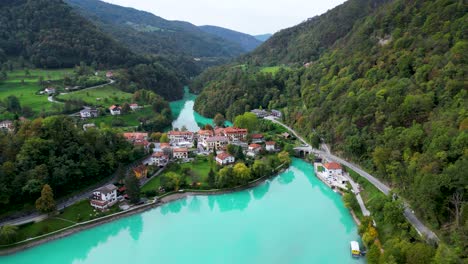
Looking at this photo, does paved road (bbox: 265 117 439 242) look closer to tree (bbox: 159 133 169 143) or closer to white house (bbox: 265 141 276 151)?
white house (bbox: 265 141 276 151)

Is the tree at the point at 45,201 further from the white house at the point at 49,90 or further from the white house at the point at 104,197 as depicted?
the white house at the point at 49,90

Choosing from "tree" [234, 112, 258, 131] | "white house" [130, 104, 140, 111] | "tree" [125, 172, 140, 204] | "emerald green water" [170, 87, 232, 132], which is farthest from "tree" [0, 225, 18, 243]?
"white house" [130, 104, 140, 111]

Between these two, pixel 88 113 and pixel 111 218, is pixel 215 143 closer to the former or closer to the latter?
pixel 111 218

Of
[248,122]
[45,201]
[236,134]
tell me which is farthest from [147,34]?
[45,201]

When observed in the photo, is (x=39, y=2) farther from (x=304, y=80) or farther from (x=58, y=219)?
(x=58, y=219)

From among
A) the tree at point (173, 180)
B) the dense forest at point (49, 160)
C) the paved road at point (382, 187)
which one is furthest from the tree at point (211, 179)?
the paved road at point (382, 187)

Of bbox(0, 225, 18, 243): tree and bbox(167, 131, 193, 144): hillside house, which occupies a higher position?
bbox(167, 131, 193, 144): hillside house

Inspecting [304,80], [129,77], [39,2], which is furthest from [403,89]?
[39,2]
